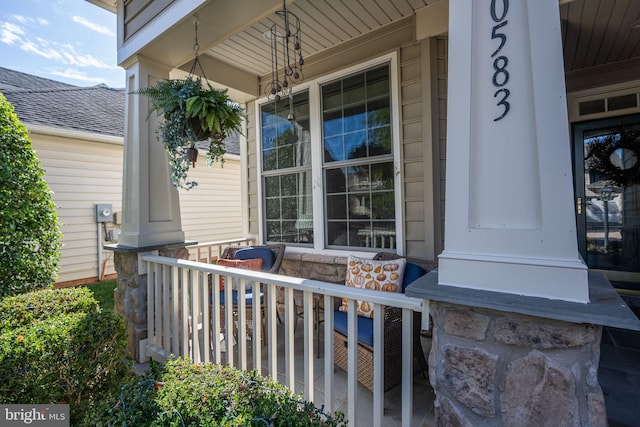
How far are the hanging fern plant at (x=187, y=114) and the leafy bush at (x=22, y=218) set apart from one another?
188cm

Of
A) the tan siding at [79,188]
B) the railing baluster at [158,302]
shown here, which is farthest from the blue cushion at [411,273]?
the tan siding at [79,188]

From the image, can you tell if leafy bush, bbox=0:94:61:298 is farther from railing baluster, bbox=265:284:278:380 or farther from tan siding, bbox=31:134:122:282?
railing baluster, bbox=265:284:278:380

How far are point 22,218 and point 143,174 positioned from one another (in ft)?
4.47

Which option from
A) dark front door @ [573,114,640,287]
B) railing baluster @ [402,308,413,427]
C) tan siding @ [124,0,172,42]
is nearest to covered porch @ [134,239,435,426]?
railing baluster @ [402,308,413,427]

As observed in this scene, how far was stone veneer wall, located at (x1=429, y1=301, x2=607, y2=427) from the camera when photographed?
106 centimetres

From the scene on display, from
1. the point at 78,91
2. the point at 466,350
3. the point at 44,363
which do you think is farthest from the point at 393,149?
the point at 78,91

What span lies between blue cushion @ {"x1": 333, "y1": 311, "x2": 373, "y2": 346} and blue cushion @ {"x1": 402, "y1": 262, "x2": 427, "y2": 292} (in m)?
0.45

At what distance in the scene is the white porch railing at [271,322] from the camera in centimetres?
154

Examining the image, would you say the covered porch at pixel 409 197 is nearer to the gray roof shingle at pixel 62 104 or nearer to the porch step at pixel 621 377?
the porch step at pixel 621 377

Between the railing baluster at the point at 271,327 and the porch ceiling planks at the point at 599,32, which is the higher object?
the porch ceiling planks at the point at 599,32

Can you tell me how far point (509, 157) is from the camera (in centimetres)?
119

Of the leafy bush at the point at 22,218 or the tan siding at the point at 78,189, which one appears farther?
the tan siding at the point at 78,189

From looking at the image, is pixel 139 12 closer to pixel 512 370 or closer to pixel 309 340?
pixel 309 340

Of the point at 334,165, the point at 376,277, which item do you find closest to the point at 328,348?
the point at 376,277
